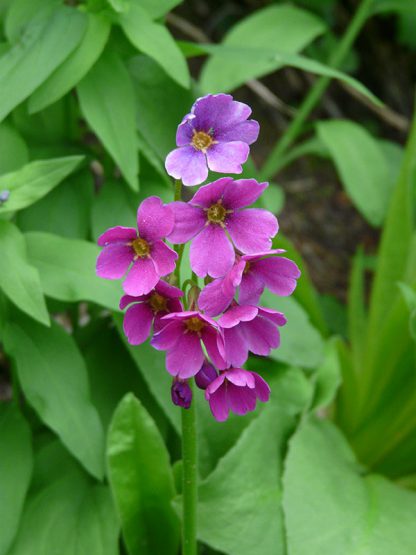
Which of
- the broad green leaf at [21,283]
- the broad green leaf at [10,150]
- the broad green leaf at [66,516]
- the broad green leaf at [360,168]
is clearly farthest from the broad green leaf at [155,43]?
the broad green leaf at [360,168]

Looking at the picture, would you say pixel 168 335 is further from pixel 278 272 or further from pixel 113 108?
pixel 113 108

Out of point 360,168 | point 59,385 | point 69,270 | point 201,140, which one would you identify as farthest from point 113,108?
point 360,168

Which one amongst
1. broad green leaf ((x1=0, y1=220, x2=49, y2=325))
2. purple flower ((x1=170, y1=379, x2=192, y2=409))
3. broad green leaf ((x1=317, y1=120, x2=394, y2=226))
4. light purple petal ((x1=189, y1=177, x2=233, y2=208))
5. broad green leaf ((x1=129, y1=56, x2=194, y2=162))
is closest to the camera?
light purple petal ((x1=189, y1=177, x2=233, y2=208))

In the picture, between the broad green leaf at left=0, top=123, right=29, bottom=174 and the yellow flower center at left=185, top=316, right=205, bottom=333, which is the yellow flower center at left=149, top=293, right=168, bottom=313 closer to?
the yellow flower center at left=185, top=316, right=205, bottom=333

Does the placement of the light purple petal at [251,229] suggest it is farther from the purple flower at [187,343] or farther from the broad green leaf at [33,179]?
the broad green leaf at [33,179]

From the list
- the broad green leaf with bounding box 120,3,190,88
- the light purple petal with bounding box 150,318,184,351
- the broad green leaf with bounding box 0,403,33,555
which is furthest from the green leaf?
the broad green leaf with bounding box 120,3,190,88
